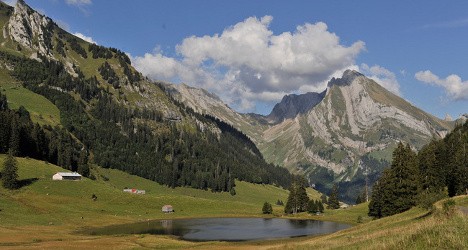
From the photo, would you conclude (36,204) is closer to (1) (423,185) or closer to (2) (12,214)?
(2) (12,214)

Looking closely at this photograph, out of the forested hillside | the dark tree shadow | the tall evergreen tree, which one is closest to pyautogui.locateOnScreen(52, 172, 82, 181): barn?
the dark tree shadow

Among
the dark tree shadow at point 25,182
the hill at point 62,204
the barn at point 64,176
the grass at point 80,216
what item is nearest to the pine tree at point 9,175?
the hill at point 62,204

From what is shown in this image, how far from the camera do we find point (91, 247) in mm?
72812

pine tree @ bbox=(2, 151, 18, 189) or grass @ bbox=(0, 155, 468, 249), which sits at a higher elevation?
pine tree @ bbox=(2, 151, 18, 189)

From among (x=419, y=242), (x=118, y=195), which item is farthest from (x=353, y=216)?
(x=419, y=242)

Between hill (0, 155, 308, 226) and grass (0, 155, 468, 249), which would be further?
hill (0, 155, 308, 226)

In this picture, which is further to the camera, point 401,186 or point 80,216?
point 80,216

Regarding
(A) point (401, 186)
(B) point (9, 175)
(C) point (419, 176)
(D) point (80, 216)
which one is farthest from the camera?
(B) point (9, 175)

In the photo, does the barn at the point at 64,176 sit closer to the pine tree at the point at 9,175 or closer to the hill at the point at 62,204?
the hill at the point at 62,204

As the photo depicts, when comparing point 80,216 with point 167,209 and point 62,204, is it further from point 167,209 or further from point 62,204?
point 167,209

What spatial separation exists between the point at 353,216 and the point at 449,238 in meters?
167

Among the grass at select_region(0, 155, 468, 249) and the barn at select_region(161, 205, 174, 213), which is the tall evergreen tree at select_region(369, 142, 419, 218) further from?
the barn at select_region(161, 205, 174, 213)

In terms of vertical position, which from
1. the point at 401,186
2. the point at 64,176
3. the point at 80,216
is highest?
the point at 64,176

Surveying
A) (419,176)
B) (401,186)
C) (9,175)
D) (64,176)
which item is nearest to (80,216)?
(9,175)
